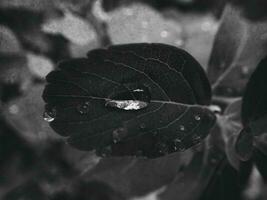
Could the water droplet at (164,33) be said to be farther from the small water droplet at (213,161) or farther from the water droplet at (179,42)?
the small water droplet at (213,161)

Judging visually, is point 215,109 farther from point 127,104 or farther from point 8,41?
point 8,41

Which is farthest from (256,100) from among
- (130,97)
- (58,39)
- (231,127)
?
(58,39)

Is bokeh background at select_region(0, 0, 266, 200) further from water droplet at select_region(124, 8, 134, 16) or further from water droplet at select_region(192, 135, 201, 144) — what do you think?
water droplet at select_region(192, 135, 201, 144)

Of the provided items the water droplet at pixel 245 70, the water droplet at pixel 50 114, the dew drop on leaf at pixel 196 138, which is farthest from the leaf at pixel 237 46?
the water droplet at pixel 50 114

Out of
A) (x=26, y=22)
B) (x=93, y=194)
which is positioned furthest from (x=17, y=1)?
(x=93, y=194)

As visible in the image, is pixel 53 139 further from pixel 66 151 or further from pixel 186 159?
pixel 186 159

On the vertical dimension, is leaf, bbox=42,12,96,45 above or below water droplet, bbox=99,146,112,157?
above

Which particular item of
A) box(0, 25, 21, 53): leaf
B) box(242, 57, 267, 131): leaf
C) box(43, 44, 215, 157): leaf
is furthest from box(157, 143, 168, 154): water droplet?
box(0, 25, 21, 53): leaf
